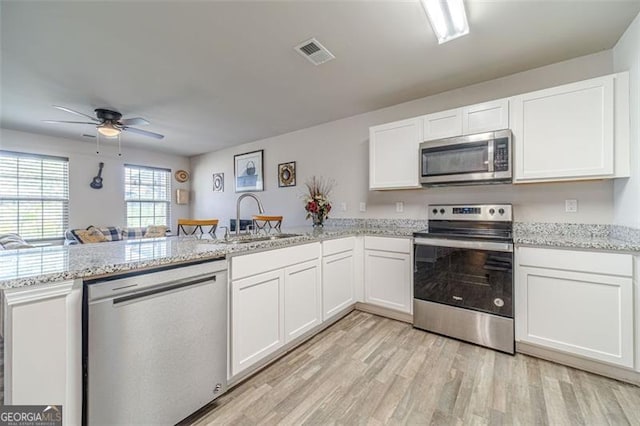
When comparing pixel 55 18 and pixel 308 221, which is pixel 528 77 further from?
pixel 55 18

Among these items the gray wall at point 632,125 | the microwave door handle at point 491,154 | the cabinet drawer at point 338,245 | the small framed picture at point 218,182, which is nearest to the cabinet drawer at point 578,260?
the gray wall at point 632,125

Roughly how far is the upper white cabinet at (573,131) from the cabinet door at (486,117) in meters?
0.07

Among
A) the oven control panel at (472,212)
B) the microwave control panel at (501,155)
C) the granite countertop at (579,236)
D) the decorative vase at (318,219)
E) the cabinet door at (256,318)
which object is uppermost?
the microwave control panel at (501,155)

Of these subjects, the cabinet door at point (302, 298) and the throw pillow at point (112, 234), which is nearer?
the cabinet door at point (302, 298)

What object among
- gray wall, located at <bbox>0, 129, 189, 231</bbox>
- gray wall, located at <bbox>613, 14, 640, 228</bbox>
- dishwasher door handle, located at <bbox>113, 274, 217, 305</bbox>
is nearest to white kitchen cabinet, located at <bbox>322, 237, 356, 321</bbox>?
dishwasher door handle, located at <bbox>113, 274, 217, 305</bbox>

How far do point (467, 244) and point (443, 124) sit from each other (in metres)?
1.18

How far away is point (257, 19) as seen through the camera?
5.75 ft

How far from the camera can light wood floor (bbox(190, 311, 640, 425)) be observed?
57.9 inches

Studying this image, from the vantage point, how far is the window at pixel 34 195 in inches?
158

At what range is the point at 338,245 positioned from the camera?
2.68 metres

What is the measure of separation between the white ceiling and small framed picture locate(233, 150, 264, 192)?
1.58 meters

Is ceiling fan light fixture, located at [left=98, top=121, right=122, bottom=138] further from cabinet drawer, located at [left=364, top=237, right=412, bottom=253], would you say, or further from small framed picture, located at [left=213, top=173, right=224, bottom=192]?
cabinet drawer, located at [left=364, top=237, right=412, bottom=253]

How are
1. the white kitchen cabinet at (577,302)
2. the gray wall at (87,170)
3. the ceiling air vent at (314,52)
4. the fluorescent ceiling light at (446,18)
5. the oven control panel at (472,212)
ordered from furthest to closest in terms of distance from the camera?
the gray wall at (87,170) → the oven control panel at (472,212) → the ceiling air vent at (314,52) → the white kitchen cabinet at (577,302) → the fluorescent ceiling light at (446,18)

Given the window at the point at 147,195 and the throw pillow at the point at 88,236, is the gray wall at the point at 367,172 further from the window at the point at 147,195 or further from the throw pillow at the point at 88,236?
the throw pillow at the point at 88,236
